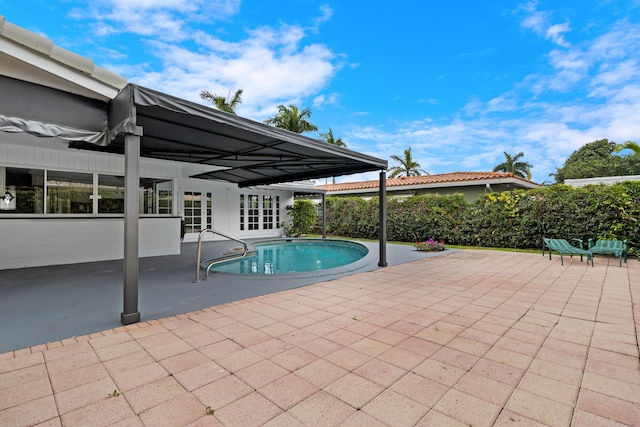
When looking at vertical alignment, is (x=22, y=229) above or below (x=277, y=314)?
above

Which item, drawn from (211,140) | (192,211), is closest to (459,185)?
(192,211)

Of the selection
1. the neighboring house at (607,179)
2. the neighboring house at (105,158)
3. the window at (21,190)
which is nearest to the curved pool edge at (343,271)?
the neighboring house at (105,158)

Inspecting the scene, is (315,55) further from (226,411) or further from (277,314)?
(226,411)

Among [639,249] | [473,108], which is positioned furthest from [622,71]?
[639,249]

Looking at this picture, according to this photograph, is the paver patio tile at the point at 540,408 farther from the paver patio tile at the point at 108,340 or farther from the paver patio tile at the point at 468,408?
the paver patio tile at the point at 108,340

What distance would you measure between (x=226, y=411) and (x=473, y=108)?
23.6 meters

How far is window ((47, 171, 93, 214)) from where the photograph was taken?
758 cm

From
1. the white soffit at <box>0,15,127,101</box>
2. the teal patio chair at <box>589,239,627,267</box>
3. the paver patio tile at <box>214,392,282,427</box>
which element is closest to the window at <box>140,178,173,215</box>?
the white soffit at <box>0,15,127,101</box>

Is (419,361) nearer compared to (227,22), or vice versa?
(419,361)

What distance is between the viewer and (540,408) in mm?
2131

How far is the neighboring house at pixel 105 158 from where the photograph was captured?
3.71 m

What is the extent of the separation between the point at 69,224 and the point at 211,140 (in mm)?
4730

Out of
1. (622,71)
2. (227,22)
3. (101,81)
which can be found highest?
(227,22)

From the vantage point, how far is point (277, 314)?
4.11 meters
